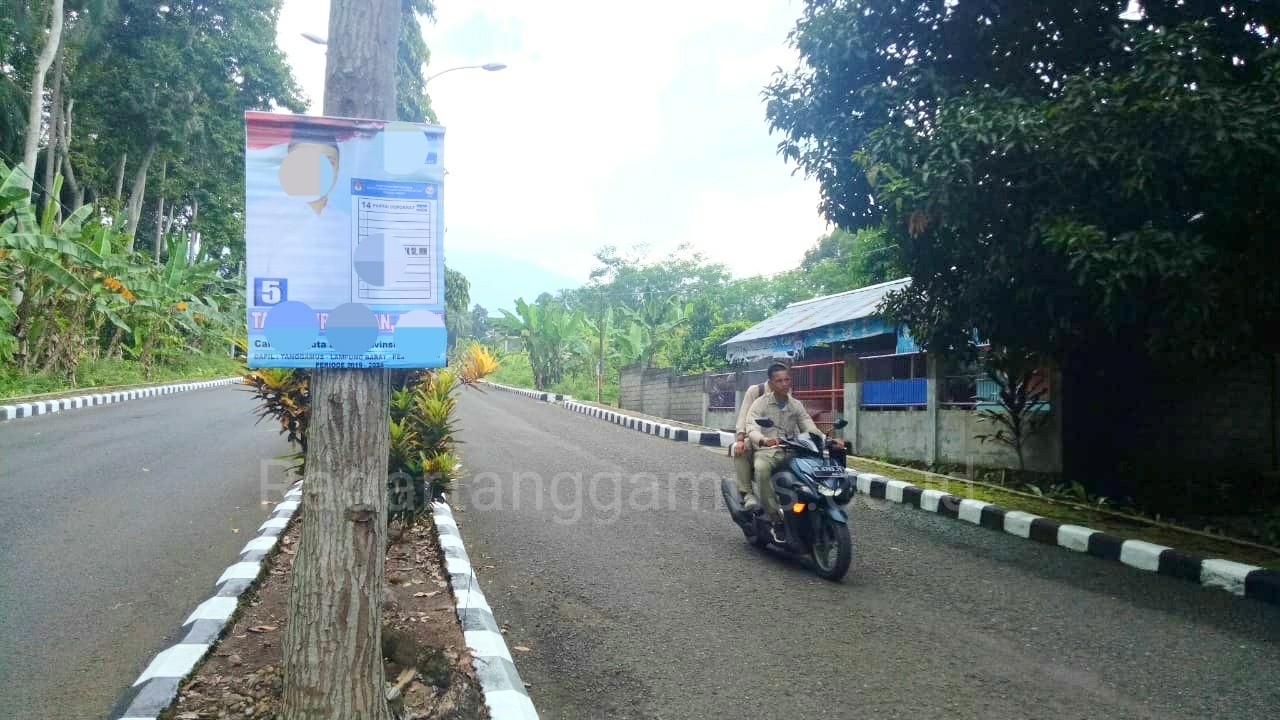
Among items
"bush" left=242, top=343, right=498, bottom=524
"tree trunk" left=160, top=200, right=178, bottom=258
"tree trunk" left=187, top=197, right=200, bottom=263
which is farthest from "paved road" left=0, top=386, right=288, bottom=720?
"tree trunk" left=160, top=200, right=178, bottom=258

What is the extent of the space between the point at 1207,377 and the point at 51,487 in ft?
38.0

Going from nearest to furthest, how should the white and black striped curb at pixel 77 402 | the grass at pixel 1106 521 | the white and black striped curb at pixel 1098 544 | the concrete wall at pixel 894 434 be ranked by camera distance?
the white and black striped curb at pixel 1098 544
the grass at pixel 1106 521
the concrete wall at pixel 894 434
the white and black striped curb at pixel 77 402

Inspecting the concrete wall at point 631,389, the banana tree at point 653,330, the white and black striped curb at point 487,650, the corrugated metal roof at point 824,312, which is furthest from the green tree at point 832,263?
the white and black striped curb at point 487,650

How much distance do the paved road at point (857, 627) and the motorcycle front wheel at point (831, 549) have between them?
0.13 metres

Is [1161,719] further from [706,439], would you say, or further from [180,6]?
[180,6]

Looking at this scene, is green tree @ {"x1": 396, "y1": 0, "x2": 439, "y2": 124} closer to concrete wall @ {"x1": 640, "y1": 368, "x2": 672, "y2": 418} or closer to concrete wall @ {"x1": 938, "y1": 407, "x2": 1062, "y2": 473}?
concrete wall @ {"x1": 640, "y1": 368, "x2": 672, "y2": 418}

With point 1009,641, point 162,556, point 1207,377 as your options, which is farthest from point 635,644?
point 1207,377

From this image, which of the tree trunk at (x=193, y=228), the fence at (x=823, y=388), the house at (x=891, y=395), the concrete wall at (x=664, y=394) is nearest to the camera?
the house at (x=891, y=395)

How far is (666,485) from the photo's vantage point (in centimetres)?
933

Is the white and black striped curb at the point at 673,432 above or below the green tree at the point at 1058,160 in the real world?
below

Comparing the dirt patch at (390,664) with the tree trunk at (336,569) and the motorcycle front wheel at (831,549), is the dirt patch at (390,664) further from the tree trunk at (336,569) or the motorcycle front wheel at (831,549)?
the motorcycle front wheel at (831,549)

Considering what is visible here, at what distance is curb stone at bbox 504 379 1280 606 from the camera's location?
18.3 feet

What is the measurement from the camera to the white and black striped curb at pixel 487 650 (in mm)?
3279

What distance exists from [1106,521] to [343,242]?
736 cm
